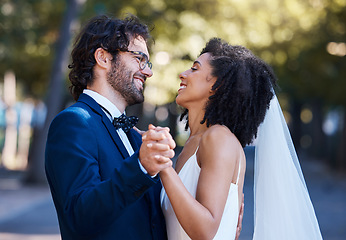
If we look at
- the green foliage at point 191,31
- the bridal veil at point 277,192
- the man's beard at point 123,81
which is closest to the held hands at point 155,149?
the man's beard at point 123,81

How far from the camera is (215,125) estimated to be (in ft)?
9.87

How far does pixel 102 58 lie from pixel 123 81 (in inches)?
7.1

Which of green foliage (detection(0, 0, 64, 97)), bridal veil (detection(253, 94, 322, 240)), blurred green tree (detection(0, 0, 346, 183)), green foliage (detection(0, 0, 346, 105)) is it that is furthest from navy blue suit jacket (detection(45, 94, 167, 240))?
blurred green tree (detection(0, 0, 346, 183))

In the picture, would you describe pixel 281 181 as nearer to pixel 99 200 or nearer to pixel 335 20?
pixel 99 200

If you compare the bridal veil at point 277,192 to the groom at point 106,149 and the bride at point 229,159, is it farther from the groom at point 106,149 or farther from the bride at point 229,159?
the groom at point 106,149

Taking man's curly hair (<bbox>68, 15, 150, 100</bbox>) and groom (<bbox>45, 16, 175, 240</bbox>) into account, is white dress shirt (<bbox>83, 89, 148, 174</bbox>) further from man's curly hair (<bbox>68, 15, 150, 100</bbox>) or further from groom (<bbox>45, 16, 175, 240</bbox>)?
man's curly hair (<bbox>68, 15, 150, 100</bbox>)

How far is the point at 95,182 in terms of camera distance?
2369 millimetres

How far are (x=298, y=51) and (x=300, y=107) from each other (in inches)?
840

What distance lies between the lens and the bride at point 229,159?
269 cm

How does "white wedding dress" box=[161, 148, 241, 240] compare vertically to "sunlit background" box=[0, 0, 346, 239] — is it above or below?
below

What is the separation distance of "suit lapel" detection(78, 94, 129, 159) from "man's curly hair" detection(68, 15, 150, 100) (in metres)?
0.19

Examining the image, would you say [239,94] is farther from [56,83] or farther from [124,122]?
[56,83]

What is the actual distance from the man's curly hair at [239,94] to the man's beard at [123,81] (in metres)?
0.44

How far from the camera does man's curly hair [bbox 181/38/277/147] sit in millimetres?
3045
